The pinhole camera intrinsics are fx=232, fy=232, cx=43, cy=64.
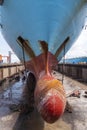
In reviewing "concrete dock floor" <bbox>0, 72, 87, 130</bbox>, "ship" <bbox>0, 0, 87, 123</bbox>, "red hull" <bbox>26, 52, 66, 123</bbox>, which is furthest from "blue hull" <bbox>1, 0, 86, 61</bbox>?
"concrete dock floor" <bbox>0, 72, 87, 130</bbox>

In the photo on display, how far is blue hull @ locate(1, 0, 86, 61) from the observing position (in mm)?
5301

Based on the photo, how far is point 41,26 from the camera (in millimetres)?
5340

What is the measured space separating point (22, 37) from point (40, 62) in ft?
3.54

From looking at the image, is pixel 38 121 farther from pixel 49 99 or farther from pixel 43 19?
pixel 43 19

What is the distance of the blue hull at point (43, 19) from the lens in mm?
5301

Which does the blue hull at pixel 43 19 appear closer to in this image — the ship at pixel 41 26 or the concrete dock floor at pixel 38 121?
the ship at pixel 41 26

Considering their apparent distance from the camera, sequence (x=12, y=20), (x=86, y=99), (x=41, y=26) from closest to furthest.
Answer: (x=41, y=26)
(x=12, y=20)
(x=86, y=99)

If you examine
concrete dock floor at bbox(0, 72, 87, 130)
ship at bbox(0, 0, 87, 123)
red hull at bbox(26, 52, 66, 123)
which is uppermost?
ship at bbox(0, 0, 87, 123)

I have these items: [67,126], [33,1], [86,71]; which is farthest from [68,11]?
[86,71]

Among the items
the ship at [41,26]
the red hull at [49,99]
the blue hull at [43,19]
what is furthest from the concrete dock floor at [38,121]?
the blue hull at [43,19]

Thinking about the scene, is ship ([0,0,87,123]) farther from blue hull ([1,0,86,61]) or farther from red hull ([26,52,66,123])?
red hull ([26,52,66,123])

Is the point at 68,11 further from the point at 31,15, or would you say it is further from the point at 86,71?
the point at 86,71

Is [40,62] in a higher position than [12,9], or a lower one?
lower

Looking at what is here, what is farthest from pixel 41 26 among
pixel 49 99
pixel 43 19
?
pixel 49 99
